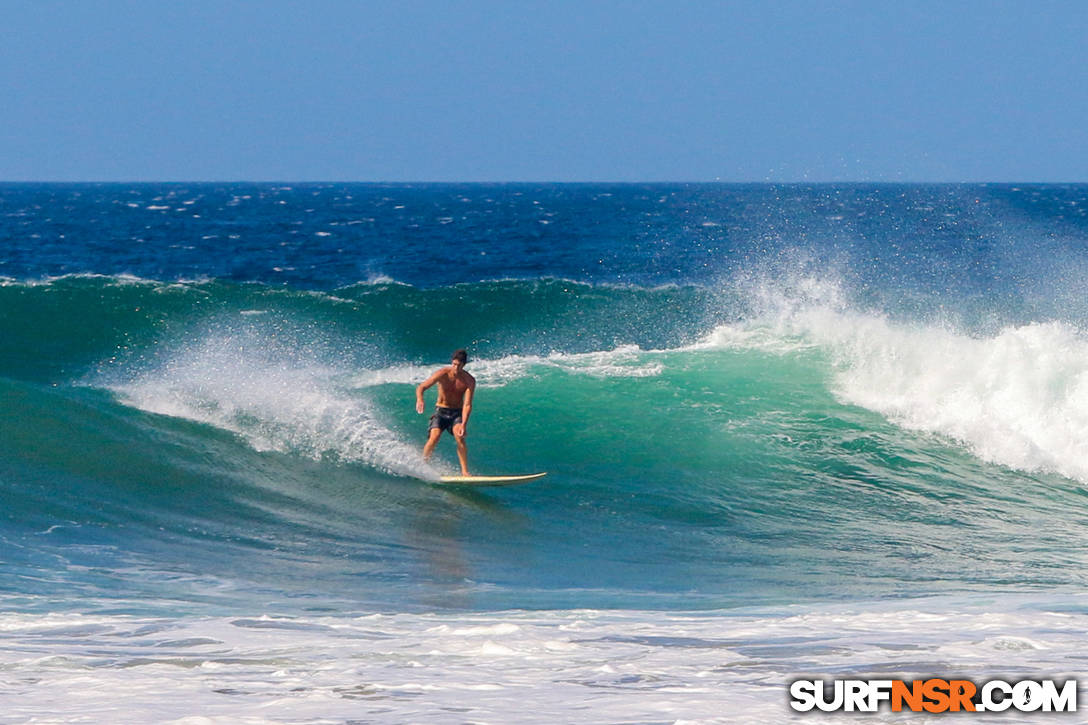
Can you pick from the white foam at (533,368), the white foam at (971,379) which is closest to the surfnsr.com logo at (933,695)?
the white foam at (971,379)

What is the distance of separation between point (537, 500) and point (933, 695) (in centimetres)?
672

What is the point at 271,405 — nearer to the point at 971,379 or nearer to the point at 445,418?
the point at 445,418

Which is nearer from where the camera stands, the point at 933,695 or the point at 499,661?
the point at 933,695

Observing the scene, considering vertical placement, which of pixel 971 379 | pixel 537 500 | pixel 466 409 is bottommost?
pixel 537 500

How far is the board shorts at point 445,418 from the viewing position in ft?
38.7

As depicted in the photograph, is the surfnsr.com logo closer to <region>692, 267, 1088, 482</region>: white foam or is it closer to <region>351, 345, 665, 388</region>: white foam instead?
<region>692, 267, 1088, 482</region>: white foam

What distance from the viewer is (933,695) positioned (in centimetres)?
507

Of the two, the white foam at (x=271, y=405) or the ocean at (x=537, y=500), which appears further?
the white foam at (x=271, y=405)

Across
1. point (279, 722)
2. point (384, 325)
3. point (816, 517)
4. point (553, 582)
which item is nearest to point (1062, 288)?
point (384, 325)

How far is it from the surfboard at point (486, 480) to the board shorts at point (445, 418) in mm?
514

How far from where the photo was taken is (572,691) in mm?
5207

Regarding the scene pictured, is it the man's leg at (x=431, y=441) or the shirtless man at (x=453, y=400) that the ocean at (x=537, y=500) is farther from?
the shirtless man at (x=453, y=400)

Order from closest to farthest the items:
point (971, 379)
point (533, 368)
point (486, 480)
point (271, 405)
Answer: point (486, 480) → point (271, 405) → point (971, 379) → point (533, 368)

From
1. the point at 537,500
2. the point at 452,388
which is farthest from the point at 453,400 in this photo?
the point at 537,500
